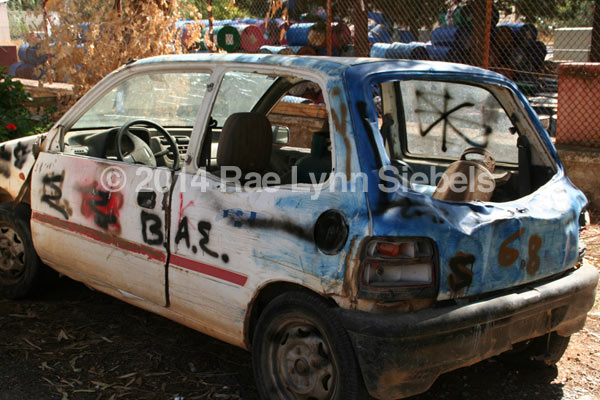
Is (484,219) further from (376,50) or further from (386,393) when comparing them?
(376,50)

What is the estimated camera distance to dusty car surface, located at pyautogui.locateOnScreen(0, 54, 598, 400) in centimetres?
269

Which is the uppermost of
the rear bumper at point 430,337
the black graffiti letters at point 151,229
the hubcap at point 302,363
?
the black graffiti letters at point 151,229

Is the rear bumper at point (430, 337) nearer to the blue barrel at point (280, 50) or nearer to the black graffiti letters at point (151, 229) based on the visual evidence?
the black graffiti letters at point (151, 229)

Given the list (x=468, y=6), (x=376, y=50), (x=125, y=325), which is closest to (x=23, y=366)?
(x=125, y=325)

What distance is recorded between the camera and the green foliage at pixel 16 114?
8.23 meters

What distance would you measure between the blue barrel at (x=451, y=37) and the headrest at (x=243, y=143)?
11.2 metres

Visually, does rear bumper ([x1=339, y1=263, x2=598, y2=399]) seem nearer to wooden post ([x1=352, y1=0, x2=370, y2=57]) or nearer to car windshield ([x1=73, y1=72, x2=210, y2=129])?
car windshield ([x1=73, y1=72, x2=210, y2=129])

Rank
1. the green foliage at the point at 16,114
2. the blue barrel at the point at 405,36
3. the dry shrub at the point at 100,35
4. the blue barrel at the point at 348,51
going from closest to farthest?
the dry shrub at the point at 100,35, the green foliage at the point at 16,114, the blue barrel at the point at 348,51, the blue barrel at the point at 405,36

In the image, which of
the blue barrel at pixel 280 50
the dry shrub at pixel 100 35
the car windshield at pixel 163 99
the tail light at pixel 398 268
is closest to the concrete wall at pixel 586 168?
the car windshield at pixel 163 99

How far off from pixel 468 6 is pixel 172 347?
1124cm

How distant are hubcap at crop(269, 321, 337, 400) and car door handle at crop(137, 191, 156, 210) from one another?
1.05m

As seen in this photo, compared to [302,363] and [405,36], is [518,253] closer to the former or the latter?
[302,363]

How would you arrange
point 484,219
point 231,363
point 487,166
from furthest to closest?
point 231,363
point 487,166
point 484,219

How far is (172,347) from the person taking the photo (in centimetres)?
397
